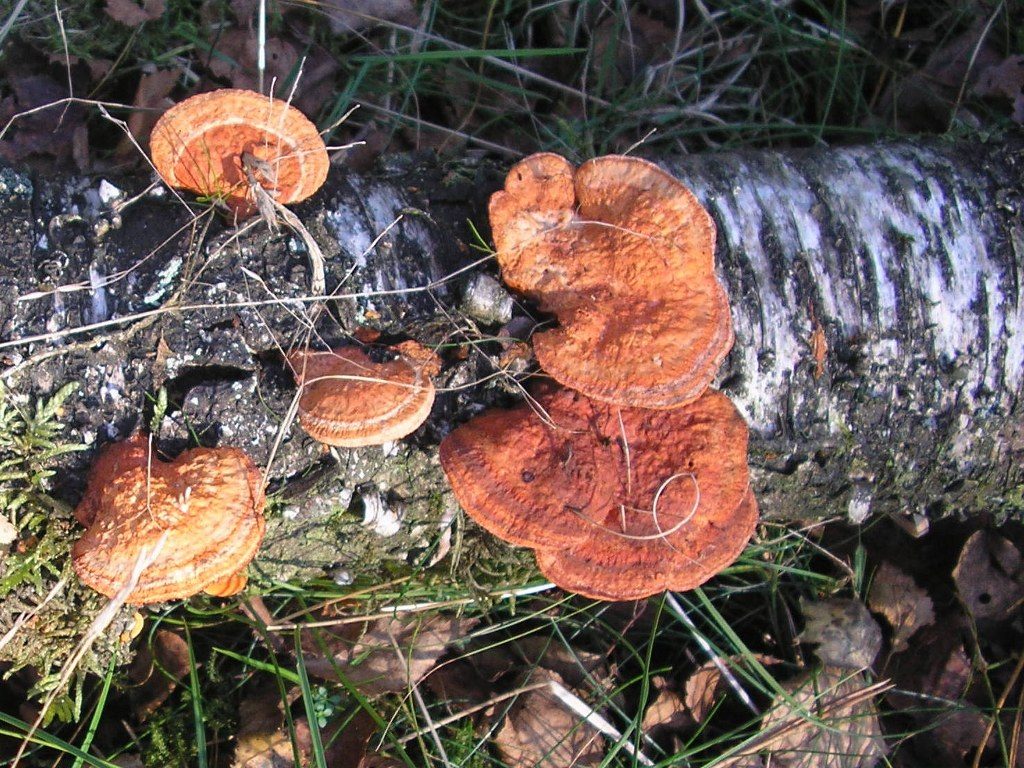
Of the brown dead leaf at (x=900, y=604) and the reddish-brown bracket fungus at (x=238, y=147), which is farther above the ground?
the reddish-brown bracket fungus at (x=238, y=147)

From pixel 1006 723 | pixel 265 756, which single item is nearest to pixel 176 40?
pixel 265 756

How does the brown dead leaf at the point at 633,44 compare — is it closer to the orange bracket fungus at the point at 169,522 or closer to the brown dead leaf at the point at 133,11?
the brown dead leaf at the point at 133,11

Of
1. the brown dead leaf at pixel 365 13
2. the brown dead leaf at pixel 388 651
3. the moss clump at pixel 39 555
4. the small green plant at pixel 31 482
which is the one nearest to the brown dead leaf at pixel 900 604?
the brown dead leaf at pixel 388 651

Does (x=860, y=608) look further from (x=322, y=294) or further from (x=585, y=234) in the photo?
(x=322, y=294)

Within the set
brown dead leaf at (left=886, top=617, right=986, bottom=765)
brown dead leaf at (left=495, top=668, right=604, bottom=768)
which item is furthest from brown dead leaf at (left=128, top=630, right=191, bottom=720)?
brown dead leaf at (left=886, top=617, right=986, bottom=765)

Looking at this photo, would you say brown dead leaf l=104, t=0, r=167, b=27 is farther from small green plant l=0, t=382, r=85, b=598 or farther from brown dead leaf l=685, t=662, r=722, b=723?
brown dead leaf l=685, t=662, r=722, b=723

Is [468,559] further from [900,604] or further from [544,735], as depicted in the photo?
[900,604]
